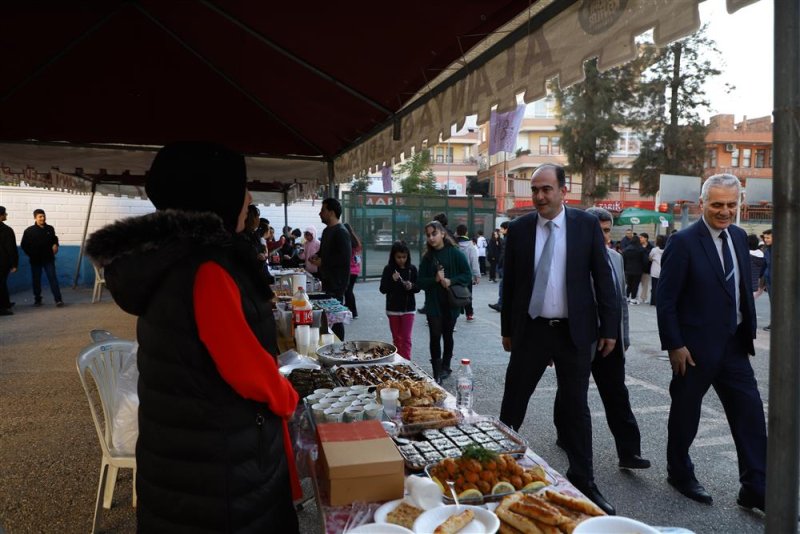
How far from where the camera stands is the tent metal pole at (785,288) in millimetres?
1363

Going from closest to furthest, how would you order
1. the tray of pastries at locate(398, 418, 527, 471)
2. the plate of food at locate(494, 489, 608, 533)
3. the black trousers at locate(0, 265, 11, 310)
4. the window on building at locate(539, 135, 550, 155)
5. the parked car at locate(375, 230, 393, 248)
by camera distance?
the plate of food at locate(494, 489, 608, 533)
the tray of pastries at locate(398, 418, 527, 471)
the black trousers at locate(0, 265, 11, 310)
the parked car at locate(375, 230, 393, 248)
the window on building at locate(539, 135, 550, 155)

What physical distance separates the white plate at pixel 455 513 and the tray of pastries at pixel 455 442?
31cm

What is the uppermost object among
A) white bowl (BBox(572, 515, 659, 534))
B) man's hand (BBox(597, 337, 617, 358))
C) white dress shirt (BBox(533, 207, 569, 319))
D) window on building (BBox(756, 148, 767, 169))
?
window on building (BBox(756, 148, 767, 169))

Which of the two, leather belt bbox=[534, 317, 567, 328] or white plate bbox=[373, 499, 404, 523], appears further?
leather belt bbox=[534, 317, 567, 328]

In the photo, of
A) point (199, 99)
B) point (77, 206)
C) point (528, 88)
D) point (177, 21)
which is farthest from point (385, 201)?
point (528, 88)

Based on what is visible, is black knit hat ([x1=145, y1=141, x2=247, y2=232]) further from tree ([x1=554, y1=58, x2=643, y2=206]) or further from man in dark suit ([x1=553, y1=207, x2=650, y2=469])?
tree ([x1=554, y1=58, x2=643, y2=206])

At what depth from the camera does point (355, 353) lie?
11.3 ft

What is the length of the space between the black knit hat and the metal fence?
48.3ft

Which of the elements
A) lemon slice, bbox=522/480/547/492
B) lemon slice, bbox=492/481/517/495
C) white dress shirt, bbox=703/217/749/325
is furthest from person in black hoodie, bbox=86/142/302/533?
white dress shirt, bbox=703/217/749/325

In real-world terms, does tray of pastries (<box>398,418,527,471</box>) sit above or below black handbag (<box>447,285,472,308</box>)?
below

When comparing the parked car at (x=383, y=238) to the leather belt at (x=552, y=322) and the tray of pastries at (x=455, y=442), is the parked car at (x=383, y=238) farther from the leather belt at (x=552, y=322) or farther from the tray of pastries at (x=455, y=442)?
the tray of pastries at (x=455, y=442)

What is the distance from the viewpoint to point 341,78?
3924mm

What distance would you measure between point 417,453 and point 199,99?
4.08 m

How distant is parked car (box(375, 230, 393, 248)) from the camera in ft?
55.2
